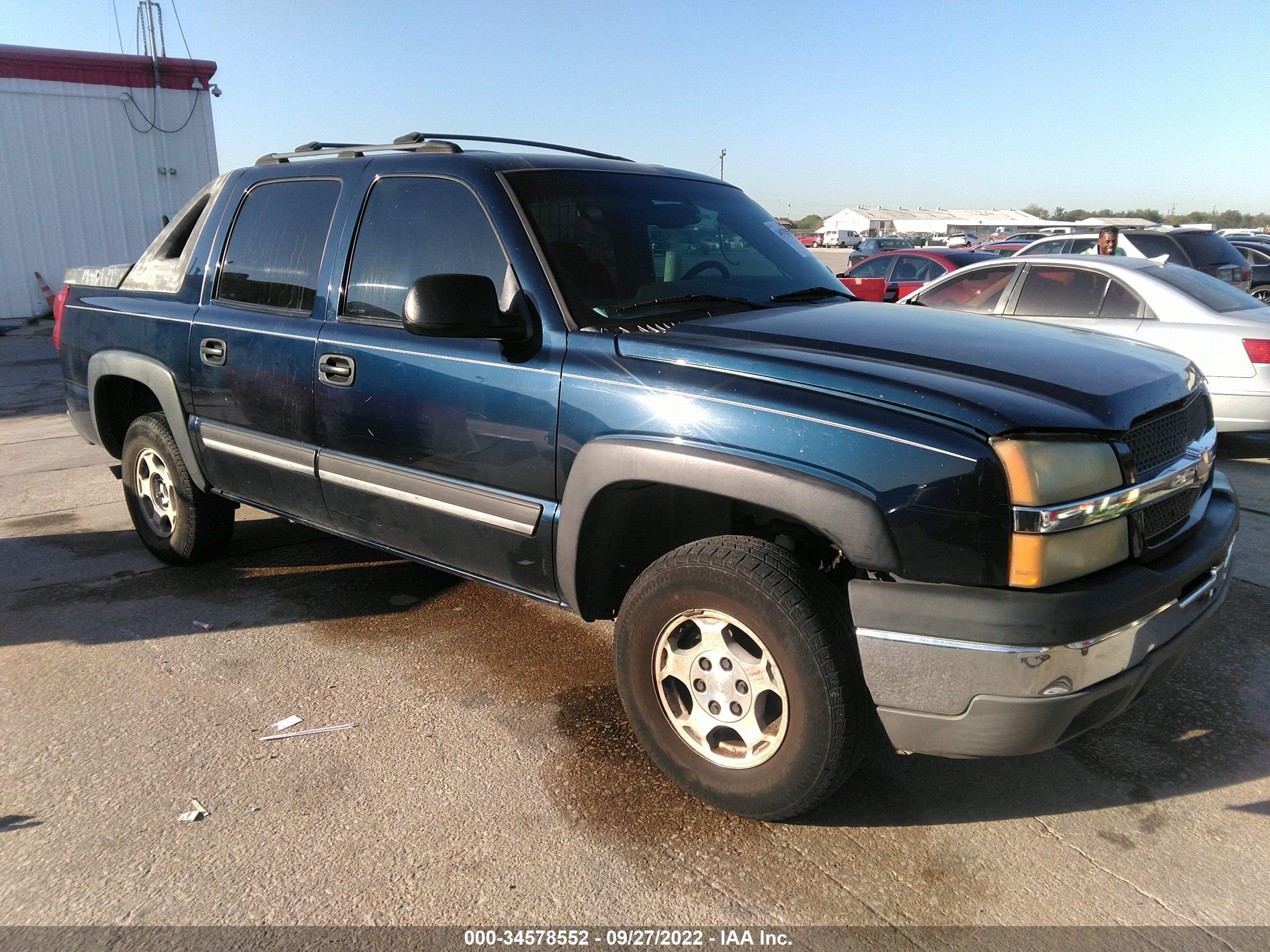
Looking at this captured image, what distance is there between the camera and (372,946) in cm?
216

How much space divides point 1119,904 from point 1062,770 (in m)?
0.65

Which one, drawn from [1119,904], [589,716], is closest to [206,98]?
[589,716]

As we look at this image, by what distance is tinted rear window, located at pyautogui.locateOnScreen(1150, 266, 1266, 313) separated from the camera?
6613mm

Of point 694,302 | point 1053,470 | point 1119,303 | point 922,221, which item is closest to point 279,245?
point 694,302

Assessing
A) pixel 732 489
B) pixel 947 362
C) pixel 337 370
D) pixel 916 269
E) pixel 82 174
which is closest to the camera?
pixel 732 489

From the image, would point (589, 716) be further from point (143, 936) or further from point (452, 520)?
point (143, 936)

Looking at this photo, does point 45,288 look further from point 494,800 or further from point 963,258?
point 494,800

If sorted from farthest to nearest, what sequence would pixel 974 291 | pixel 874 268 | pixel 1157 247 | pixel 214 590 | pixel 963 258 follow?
pixel 874 268 → pixel 963 258 → pixel 1157 247 → pixel 974 291 → pixel 214 590

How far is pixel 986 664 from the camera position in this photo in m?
2.13

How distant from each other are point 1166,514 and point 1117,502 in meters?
0.37

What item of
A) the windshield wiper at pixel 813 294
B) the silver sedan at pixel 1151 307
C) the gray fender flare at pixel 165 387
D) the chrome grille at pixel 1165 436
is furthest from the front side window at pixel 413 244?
the silver sedan at pixel 1151 307

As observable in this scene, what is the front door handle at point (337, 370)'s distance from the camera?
3.35 m

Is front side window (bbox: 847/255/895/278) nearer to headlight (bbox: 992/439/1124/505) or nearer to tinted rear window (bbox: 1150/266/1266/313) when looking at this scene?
tinted rear window (bbox: 1150/266/1266/313)

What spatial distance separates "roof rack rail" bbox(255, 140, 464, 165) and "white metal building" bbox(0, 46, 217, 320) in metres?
15.4
